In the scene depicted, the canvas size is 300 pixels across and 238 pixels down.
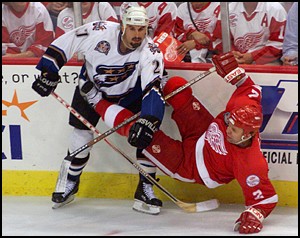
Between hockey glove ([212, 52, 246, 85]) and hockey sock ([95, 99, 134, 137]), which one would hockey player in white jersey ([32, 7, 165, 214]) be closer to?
hockey sock ([95, 99, 134, 137])

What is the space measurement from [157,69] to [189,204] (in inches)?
27.0

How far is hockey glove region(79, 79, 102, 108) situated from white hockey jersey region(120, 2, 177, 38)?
20.1 inches

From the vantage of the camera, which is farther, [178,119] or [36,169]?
[36,169]

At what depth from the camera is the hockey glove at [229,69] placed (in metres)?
3.88

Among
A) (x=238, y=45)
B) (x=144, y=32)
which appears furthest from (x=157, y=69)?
(x=238, y=45)

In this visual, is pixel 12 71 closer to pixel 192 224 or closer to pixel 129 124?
pixel 129 124

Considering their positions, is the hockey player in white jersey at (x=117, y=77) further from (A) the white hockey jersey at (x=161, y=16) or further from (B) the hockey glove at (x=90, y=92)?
(A) the white hockey jersey at (x=161, y=16)

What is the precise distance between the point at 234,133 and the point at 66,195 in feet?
3.19

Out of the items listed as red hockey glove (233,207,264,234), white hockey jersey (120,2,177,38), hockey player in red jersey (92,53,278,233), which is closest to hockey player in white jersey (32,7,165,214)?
hockey player in red jersey (92,53,278,233)

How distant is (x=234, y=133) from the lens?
3.69m

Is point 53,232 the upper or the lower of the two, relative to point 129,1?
lower

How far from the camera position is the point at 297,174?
4098 mm

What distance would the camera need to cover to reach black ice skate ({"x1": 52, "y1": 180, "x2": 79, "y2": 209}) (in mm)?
4164

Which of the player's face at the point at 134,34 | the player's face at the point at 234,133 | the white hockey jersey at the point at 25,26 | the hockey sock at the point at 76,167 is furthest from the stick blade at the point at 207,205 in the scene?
the white hockey jersey at the point at 25,26
